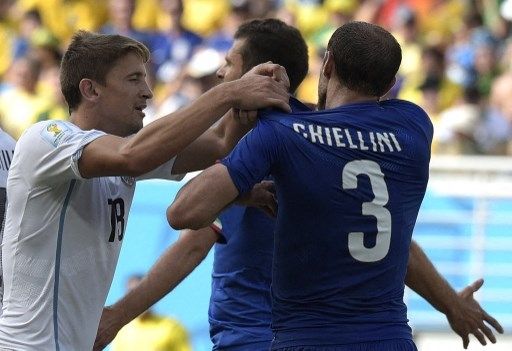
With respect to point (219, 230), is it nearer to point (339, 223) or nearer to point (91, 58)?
point (91, 58)

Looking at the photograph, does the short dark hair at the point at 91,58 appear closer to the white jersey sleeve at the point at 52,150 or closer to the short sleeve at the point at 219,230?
the white jersey sleeve at the point at 52,150

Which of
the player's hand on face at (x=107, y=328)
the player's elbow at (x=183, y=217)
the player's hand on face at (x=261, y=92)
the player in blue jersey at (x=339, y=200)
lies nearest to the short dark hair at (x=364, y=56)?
the player in blue jersey at (x=339, y=200)

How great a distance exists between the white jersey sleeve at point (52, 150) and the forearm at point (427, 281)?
4.96 feet

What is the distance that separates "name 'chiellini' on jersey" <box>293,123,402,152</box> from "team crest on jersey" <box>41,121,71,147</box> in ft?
3.02

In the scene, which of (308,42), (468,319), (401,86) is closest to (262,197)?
(468,319)

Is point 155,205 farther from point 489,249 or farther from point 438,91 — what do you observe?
point 438,91

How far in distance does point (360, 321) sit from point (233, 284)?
4.08 ft

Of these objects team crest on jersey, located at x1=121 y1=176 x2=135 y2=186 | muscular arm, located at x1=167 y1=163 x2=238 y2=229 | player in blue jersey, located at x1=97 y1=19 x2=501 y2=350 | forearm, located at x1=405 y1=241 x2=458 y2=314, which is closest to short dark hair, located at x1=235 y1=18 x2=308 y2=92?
player in blue jersey, located at x1=97 y1=19 x2=501 y2=350

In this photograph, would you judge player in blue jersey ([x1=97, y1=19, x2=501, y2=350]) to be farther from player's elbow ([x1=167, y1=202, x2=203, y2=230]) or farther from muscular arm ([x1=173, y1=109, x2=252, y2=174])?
player's elbow ([x1=167, y1=202, x2=203, y2=230])

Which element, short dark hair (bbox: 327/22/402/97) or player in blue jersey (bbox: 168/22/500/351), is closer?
player in blue jersey (bbox: 168/22/500/351)

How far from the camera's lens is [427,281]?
5.45 m

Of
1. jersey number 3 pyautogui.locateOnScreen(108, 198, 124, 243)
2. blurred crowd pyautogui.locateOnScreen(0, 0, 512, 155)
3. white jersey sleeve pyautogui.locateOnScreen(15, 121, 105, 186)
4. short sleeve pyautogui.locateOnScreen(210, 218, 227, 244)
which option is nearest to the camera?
white jersey sleeve pyautogui.locateOnScreen(15, 121, 105, 186)

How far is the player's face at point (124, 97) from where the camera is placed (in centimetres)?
508

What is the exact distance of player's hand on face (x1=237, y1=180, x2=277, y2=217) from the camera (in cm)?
471
